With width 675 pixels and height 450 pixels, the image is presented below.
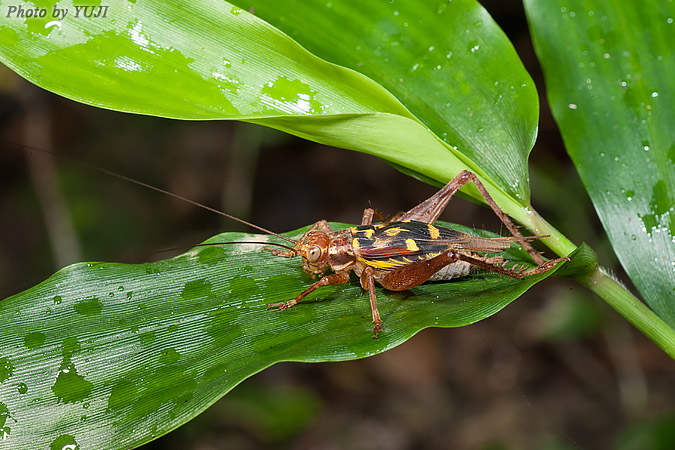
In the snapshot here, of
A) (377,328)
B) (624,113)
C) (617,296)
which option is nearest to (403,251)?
(377,328)

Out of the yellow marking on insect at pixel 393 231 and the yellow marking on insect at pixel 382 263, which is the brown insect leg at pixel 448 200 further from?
the yellow marking on insect at pixel 382 263

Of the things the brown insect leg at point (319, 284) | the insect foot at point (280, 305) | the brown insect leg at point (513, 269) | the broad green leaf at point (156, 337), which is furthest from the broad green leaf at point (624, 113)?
the insect foot at point (280, 305)

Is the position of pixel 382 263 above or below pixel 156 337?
above

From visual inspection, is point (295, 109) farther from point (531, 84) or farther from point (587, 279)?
point (587, 279)

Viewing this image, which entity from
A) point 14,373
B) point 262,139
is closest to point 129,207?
point 262,139

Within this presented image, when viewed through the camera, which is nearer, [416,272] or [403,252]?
[416,272]

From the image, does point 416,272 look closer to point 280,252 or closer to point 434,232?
point 434,232
